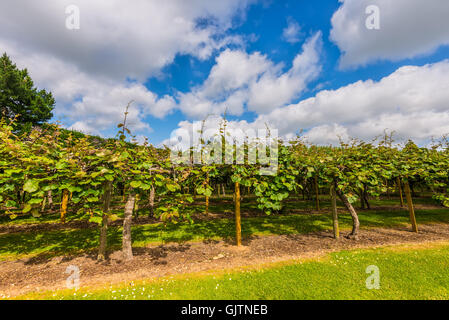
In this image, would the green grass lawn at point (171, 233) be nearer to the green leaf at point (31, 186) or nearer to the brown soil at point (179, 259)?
the brown soil at point (179, 259)

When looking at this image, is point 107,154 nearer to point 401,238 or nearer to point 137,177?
point 137,177

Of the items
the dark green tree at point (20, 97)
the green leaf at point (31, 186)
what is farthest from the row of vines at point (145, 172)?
the dark green tree at point (20, 97)

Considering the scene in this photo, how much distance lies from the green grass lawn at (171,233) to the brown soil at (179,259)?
0.93 metres

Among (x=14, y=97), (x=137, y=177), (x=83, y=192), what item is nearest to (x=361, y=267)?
(x=137, y=177)

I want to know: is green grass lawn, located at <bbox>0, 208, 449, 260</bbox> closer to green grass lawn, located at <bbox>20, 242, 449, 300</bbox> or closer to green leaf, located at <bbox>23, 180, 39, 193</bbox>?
green grass lawn, located at <bbox>20, 242, 449, 300</bbox>

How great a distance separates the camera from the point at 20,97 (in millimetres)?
29969

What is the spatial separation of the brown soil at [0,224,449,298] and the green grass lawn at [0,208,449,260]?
927 millimetres

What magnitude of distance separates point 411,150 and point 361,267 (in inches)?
406

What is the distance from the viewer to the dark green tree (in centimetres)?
2859

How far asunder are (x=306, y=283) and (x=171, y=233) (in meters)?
8.11

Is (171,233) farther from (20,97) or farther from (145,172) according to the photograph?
(20,97)

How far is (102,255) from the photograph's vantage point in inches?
289

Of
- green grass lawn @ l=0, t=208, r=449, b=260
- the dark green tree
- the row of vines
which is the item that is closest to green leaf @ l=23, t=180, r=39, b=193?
the row of vines

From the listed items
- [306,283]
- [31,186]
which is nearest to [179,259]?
[306,283]
